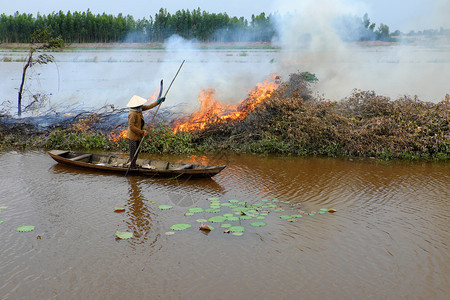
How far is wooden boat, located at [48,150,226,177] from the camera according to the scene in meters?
9.25

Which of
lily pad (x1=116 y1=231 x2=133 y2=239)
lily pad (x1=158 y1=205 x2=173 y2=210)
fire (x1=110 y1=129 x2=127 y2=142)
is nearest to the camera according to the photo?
lily pad (x1=116 y1=231 x2=133 y2=239)

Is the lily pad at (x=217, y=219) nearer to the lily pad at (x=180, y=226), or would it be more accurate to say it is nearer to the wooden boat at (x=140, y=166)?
the lily pad at (x=180, y=226)

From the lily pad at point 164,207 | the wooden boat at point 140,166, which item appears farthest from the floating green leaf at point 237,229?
the wooden boat at point 140,166

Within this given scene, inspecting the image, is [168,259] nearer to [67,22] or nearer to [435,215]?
[435,215]

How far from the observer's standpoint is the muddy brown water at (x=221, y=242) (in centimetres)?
484

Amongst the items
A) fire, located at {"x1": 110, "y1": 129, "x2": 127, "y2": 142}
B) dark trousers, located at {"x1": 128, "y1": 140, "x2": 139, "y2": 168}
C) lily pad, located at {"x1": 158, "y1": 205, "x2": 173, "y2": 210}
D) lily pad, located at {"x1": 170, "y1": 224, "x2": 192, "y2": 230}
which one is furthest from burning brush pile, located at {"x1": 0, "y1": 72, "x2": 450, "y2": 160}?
lily pad, located at {"x1": 170, "y1": 224, "x2": 192, "y2": 230}

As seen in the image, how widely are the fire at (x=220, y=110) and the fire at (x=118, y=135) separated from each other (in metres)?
1.75

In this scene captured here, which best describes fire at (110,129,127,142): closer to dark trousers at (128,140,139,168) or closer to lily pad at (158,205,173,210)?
dark trousers at (128,140,139,168)

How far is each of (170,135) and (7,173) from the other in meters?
4.95

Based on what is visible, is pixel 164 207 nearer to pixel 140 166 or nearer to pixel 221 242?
pixel 221 242

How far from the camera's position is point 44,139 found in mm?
13820

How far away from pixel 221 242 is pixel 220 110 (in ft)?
29.9

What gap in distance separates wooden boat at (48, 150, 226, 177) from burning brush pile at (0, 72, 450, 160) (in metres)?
2.43

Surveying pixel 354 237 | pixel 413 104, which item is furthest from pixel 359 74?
pixel 354 237
